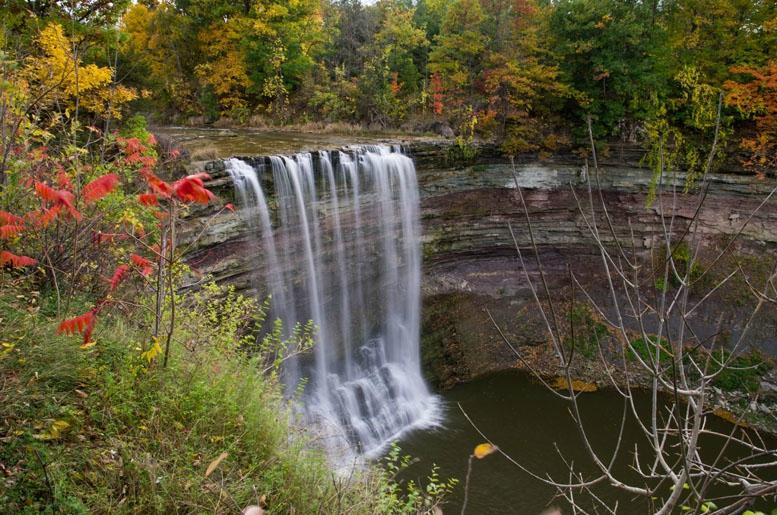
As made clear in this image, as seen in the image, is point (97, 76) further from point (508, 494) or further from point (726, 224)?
point (726, 224)

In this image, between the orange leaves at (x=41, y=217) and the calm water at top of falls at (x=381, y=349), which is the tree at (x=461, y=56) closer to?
the calm water at top of falls at (x=381, y=349)

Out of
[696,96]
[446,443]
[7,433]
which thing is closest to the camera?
[7,433]

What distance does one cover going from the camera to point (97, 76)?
8.12 meters

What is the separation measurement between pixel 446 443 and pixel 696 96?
11.8 metres

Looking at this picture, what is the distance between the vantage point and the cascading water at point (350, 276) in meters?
10.8

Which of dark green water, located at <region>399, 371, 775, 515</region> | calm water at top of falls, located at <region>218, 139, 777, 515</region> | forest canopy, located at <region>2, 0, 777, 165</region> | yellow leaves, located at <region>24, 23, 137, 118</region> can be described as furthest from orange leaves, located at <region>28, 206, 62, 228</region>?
dark green water, located at <region>399, 371, 775, 515</region>

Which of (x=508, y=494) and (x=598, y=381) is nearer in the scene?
(x=508, y=494)

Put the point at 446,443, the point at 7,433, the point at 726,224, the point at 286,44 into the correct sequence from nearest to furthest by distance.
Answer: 1. the point at 7,433
2. the point at 446,443
3. the point at 726,224
4. the point at 286,44

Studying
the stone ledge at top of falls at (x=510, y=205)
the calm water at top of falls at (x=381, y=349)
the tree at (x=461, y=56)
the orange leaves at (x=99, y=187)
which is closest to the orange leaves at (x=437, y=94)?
the tree at (x=461, y=56)

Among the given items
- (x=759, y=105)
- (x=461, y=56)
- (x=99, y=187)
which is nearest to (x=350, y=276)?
(x=461, y=56)

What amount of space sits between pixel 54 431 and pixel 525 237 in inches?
560

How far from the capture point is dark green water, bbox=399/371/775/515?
940cm

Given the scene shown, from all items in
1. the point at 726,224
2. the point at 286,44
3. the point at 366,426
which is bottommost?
the point at 366,426

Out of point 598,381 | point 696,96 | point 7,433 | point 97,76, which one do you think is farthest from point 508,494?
point 696,96
